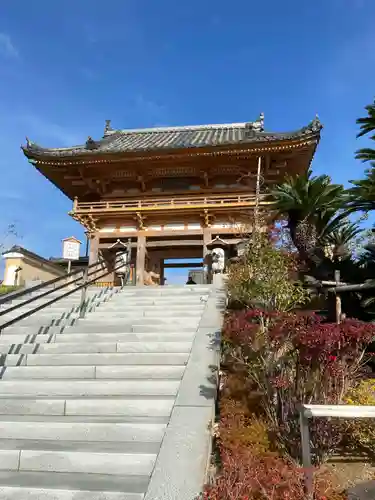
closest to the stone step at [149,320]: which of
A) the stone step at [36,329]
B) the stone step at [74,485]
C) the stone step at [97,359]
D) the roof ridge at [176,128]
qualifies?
the stone step at [36,329]

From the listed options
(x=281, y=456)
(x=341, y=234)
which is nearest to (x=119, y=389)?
(x=281, y=456)

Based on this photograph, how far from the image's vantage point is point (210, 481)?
2.93 m

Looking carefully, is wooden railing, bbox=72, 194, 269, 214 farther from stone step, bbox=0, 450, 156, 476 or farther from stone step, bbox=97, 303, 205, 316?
stone step, bbox=0, 450, 156, 476

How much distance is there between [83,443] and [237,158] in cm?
1365

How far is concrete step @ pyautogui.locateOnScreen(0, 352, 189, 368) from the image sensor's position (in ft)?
15.7

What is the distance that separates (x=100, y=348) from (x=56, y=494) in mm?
2431

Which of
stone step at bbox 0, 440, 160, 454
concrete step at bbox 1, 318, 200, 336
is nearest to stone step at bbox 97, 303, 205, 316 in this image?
concrete step at bbox 1, 318, 200, 336

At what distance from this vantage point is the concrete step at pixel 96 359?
15.7 ft

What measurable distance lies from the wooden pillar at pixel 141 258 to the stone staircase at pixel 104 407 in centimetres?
941

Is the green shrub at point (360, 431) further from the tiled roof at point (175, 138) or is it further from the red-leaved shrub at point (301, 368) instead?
the tiled roof at point (175, 138)

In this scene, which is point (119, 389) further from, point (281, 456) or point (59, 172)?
point (59, 172)

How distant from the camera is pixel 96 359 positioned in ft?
16.3

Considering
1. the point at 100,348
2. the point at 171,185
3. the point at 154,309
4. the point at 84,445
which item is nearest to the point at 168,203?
the point at 171,185

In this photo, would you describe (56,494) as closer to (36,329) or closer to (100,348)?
(100,348)
